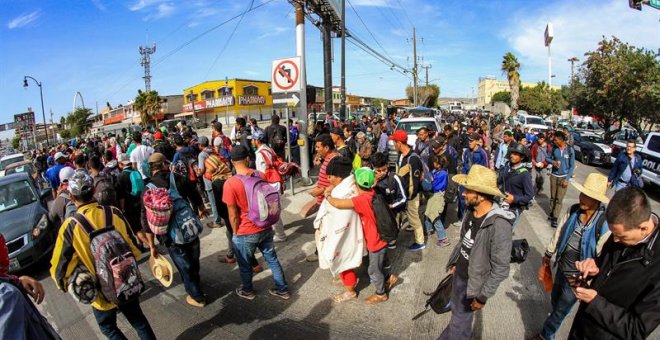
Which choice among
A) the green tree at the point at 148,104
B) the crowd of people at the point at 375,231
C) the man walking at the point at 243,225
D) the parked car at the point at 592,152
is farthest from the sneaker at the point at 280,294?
the green tree at the point at 148,104

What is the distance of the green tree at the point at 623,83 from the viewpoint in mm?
15688

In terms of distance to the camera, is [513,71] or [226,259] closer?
[226,259]

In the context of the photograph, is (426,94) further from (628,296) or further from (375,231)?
(628,296)

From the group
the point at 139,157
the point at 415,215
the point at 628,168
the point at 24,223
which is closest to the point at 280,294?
the point at 415,215

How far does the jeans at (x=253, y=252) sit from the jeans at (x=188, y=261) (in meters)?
0.42

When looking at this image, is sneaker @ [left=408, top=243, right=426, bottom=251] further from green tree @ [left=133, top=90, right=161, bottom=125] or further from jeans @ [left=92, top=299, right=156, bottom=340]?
green tree @ [left=133, top=90, right=161, bottom=125]

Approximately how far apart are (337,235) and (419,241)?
2.18 meters

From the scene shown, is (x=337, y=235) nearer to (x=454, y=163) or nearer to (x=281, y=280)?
(x=281, y=280)

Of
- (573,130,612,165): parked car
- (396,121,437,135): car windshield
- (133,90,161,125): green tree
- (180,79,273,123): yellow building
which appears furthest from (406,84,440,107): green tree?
(396,121,437,135): car windshield

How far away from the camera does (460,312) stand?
264 centimetres

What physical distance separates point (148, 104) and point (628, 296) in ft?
179

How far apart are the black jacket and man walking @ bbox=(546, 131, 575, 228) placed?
5358 mm

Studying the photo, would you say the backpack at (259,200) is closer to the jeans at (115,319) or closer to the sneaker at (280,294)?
the sneaker at (280,294)

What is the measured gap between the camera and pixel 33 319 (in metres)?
1.78
